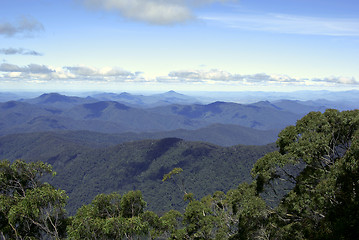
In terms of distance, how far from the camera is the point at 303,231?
63.6 ft

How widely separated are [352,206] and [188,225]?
19109mm

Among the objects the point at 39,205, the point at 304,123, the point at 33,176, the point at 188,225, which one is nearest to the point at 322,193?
the point at 304,123

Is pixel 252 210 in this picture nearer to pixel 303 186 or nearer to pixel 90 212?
pixel 303 186

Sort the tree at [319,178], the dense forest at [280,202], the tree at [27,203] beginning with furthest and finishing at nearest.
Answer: the tree at [27,203] < the dense forest at [280,202] < the tree at [319,178]

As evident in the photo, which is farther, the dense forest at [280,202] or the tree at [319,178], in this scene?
the dense forest at [280,202]

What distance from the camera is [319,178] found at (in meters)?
20.1

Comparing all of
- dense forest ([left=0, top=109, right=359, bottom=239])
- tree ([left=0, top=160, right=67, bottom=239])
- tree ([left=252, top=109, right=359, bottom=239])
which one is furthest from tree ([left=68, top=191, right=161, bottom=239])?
tree ([left=252, top=109, right=359, bottom=239])

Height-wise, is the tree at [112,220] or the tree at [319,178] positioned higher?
the tree at [319,178]

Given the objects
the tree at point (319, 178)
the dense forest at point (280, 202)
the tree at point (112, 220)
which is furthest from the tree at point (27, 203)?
the tree at point (319, 178)

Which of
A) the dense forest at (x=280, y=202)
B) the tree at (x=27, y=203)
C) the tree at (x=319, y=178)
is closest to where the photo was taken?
the tree at (x=319, y=178)

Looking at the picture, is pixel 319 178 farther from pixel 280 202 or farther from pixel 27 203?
pixel 27 203

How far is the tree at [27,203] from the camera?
21.3 m

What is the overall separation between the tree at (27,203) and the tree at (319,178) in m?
20.0

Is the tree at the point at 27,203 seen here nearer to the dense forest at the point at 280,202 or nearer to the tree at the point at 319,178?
the dense forest at the point at 280,202
